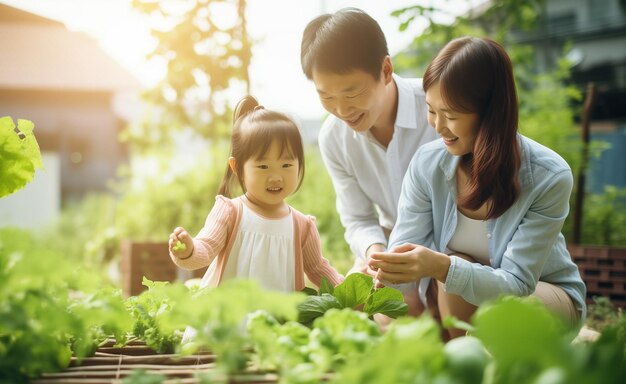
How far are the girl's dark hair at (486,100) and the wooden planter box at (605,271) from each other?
170 cm

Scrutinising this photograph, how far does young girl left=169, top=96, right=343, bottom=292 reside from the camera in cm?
195

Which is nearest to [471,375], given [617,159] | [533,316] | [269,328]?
[533,316]

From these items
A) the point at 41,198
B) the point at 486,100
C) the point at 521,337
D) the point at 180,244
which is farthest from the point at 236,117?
the point at 41,198

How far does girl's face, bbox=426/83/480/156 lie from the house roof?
288 cm

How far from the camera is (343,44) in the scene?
7.13 feet

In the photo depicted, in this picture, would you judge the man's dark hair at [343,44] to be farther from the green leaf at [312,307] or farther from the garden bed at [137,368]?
the garden bed at [137,368]

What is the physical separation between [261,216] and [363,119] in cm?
54

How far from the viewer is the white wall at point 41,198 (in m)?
10.3

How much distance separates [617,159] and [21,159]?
27.0ft

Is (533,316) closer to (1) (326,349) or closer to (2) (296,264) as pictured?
(1) (326,349)

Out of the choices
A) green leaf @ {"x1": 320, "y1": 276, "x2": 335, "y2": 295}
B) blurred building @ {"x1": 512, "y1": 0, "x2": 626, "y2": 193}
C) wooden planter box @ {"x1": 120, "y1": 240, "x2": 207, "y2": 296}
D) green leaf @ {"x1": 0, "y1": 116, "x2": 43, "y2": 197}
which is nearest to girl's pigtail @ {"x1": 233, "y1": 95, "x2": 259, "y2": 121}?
green leaf @ {"x1": 320, "y1": 276, "x2": 335, "y2": 295}

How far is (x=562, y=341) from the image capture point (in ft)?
2.53

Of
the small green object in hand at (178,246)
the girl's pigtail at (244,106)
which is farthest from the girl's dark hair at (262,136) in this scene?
the small green object in hand at (178,246)

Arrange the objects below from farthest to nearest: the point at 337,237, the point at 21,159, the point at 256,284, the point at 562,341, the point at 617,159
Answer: the point at 617,159 < the point at 337,237 < the point at 21,159 < the point at 256,284 < the point at 562,341
